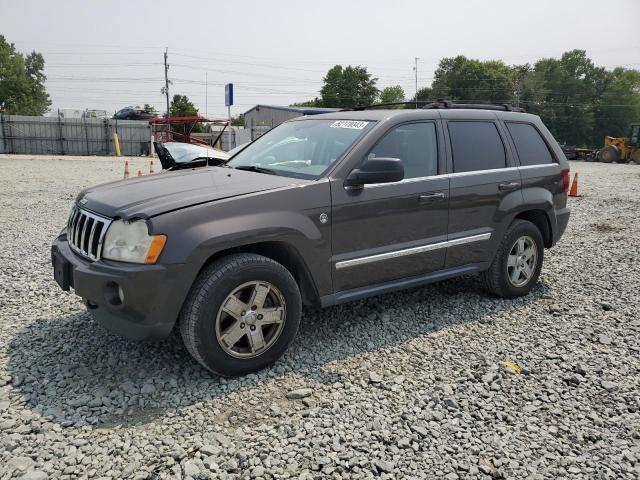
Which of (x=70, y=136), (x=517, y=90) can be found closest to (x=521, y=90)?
(x=517, y=90)

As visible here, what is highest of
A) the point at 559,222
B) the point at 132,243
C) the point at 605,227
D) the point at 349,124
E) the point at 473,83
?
the point at 473,83

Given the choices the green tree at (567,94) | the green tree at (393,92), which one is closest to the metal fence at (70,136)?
the green tree at (567,94)

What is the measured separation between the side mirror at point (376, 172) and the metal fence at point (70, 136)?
111 feet

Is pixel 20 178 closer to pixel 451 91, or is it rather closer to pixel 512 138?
pixel 512 138

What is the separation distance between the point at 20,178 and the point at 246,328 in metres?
15.0

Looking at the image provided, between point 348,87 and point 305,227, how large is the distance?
89096 mm

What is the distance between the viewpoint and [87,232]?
11.2ft

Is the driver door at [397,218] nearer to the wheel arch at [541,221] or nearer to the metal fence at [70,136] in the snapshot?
the wheel arch at [541,221]

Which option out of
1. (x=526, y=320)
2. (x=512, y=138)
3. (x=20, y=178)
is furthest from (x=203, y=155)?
(x=20, y=178)

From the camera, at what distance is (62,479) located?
2.45 meters

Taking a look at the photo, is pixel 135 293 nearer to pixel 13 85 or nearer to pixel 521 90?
pixel 13 85

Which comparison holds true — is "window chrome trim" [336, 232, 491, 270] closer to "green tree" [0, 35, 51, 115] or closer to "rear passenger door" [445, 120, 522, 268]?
"rear passenger door" [445, 120, 522, 268]

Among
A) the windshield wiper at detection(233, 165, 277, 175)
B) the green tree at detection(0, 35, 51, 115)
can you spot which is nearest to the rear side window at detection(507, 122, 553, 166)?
the windshield wiper at detection(233, 165, 277, 175)

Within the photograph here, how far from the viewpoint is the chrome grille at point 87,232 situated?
3.27m
